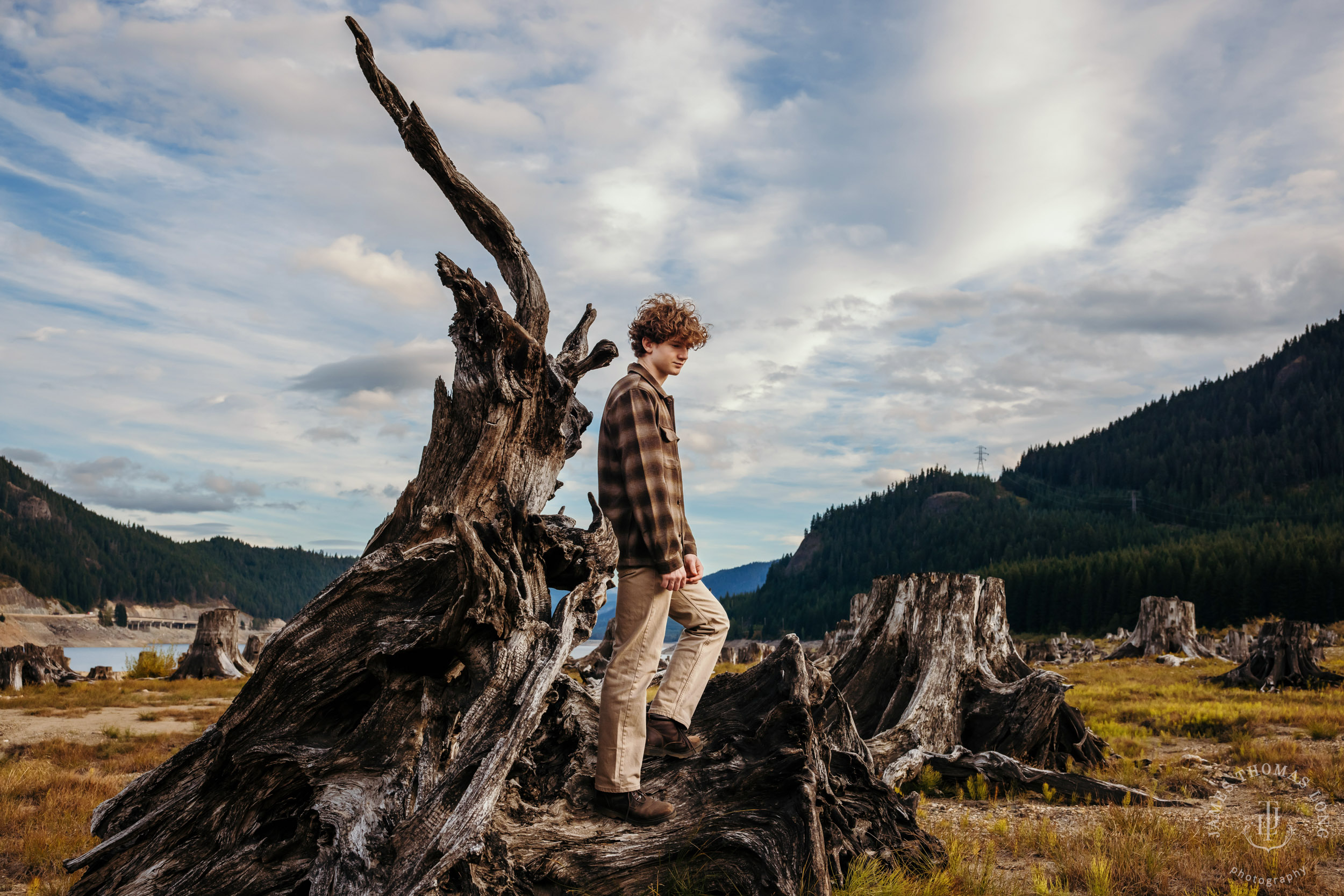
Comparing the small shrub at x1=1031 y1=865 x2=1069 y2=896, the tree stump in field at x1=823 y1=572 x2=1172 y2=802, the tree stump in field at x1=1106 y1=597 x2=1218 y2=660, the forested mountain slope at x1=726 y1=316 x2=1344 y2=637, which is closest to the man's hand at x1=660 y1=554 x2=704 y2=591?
the small shrub at x1=1031 y1=865 x2=1069 y2=896

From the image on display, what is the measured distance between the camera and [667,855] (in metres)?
4.45

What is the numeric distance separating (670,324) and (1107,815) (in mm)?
5480

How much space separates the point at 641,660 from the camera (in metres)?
4.46

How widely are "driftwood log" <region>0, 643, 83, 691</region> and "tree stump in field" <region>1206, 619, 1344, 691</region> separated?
2589cm

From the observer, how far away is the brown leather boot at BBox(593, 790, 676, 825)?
4.51m

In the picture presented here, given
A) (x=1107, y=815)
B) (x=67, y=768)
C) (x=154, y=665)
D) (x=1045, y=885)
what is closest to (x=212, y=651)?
(x=154, y=665)

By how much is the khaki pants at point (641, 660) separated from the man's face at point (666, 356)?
4.07ft

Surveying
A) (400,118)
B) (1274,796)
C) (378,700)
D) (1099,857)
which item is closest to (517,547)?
(378,700)

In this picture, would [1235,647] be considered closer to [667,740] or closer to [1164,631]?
[1164,631]

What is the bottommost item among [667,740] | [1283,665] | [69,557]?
[1283,665]

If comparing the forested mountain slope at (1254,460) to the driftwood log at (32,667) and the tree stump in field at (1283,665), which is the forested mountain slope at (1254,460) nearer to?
the tree stump in field at (1283,665)

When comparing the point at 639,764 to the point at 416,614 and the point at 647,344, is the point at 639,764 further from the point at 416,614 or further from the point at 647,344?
the point at 647,344

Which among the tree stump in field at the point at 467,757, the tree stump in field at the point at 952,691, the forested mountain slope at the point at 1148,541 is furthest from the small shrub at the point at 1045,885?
the forested mountain slope at the point at 1148,541

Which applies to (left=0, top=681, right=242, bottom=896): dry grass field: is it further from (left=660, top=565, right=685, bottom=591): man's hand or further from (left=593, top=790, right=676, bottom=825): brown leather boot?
(left=660, top=565, right=685, bottom=591): man's hand
